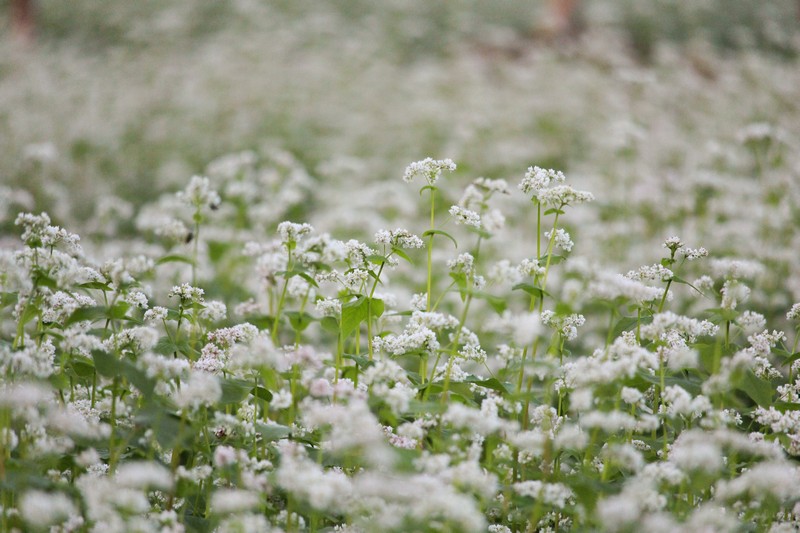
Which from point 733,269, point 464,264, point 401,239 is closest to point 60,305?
point 401,239

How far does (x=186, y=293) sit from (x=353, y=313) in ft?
1.90

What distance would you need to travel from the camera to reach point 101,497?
1656mm

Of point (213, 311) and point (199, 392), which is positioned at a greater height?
point (213, 311)

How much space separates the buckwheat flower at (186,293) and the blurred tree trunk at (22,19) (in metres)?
13.3

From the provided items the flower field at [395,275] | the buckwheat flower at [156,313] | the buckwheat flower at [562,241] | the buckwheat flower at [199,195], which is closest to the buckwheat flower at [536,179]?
the flower field at [395,275]

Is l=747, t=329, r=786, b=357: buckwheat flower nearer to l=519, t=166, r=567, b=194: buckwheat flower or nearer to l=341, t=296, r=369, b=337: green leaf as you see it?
l=519, t=166, r=567, b=194: buckwheat flower

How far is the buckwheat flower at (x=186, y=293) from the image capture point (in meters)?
2.44

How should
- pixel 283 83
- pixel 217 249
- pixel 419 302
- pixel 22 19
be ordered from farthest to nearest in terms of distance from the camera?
pixel 22 19 < pixel 283 83 < pixel 217 249 < pixel 419 302

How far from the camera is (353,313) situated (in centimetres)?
252

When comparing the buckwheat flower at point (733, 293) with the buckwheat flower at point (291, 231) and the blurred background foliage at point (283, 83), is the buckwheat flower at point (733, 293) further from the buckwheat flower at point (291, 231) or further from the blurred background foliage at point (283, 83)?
the blurred background foliage at point (283, 83)

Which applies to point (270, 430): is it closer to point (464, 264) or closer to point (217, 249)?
point (464, 264)

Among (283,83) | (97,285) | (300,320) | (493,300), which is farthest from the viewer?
(283,83)

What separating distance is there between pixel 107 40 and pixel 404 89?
705cm

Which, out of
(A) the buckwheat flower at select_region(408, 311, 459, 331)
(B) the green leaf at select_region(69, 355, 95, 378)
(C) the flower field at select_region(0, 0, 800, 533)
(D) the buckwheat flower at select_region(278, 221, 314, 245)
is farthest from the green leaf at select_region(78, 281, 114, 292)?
(A) the buckwheat flower at select_region(408, 311, 459, 331)
